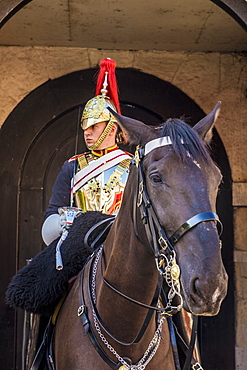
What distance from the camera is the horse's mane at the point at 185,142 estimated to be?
2.25 meters

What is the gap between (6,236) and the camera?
552cm

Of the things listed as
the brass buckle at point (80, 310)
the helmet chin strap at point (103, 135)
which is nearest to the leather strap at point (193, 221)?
the brass buckle at point (80, 310)

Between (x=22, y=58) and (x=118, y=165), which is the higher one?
(x=22, y=58)

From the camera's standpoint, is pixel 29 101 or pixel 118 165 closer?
pixel 118 165

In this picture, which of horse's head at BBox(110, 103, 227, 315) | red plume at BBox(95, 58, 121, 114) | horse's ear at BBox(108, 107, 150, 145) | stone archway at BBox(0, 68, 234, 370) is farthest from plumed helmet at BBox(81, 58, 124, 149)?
stone archway at BBox(0, 68, 234, 370)

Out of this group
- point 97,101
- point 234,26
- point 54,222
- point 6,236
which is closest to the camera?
point 54,222

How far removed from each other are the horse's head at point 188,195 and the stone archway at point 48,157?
328 cm

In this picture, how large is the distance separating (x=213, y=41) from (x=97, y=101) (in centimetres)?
225

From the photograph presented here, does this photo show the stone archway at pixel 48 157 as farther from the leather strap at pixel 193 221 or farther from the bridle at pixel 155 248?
the leather strap at pixel 193 221

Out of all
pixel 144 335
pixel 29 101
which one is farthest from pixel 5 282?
pixel 144 335

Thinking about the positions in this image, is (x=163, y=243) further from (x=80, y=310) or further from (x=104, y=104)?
(x=104, y=104)

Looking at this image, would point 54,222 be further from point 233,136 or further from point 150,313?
point 233,136

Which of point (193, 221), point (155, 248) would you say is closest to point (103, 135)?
point (155, 248)

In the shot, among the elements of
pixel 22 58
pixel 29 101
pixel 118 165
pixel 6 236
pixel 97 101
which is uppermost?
pixel 22 58
